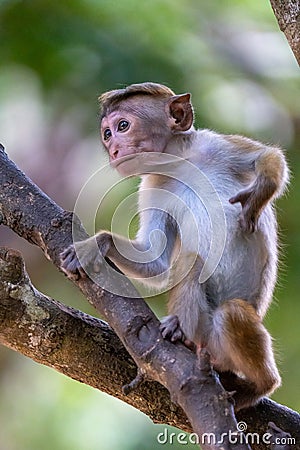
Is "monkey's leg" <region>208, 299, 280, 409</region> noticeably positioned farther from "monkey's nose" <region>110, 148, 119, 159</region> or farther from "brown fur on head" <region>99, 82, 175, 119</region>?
"brown fur on head" <region>99, 82, 175, 119</region>

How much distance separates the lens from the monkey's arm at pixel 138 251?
235cm

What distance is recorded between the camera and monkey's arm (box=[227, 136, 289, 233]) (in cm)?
246

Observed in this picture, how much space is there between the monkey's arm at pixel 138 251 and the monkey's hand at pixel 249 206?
338mm

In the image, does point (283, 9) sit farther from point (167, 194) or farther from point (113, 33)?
point (113, 33)

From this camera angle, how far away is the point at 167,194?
2826 mm

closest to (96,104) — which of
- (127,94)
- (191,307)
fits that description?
(127,94)

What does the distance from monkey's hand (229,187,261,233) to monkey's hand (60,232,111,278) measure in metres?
0.40

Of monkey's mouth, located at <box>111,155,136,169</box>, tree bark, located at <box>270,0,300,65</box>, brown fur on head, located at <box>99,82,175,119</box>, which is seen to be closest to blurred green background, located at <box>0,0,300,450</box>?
brown fur on head, located at <box>99,82,175,119</box>

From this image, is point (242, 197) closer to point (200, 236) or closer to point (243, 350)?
point (200, 236)

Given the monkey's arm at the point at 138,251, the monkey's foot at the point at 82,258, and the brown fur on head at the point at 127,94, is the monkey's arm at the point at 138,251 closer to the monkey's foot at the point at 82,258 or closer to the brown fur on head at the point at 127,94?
the monkey's foot at the point at 82,258

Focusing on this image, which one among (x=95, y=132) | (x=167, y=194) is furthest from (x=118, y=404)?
(x=167, y=194)

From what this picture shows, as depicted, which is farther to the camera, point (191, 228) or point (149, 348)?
point (191, 228)

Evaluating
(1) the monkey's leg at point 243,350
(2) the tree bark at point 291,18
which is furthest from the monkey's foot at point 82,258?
(2) the tree bark at point 291,18

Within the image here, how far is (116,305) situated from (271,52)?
10.4 ft
